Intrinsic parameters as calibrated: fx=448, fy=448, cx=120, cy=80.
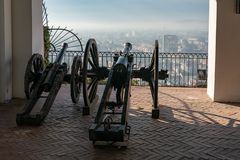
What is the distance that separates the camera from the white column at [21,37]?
8.51m

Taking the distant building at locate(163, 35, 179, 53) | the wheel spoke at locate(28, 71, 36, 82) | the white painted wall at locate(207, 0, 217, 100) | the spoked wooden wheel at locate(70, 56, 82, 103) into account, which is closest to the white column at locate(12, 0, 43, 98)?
the wheel spoke at locate(28, 71, 36, 82)

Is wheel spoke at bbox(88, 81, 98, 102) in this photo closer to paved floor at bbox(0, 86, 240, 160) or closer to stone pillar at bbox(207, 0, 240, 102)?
paved floor at bbox(0, 86, 240, 160)

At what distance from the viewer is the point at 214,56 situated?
8.65 meters

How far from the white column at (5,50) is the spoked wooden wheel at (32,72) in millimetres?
628

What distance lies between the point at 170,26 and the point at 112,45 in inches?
79.6

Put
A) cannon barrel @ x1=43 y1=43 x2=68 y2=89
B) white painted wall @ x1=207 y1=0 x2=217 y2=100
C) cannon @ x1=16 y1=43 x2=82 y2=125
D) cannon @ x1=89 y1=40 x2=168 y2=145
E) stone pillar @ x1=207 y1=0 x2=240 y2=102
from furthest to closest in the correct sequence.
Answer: white painted wall @ x1=207 y1=0 x2=217 y2=100 < stone pillar @ x1=207 y1=0 x2=240 y2=102 < cannon barrel @ x1=43 y1=43 x2=68 y2=89 < cannon @ x1=16 y1=43 x2=82 y2=125 < cannon @ x1=89 y1=40 x2=168 y2=145

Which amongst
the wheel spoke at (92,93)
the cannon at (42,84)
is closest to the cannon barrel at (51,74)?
the cannon at (42,84)

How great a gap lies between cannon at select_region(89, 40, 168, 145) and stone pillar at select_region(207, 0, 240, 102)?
145 centimetres

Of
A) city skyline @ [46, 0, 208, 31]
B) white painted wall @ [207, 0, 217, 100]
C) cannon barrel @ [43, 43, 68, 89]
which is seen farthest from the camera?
city skyline @ [46, 0, 208, 31]

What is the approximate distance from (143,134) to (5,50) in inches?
137

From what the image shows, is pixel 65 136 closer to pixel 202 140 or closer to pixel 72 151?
pixel 72 151

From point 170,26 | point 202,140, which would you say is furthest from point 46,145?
point 170,26

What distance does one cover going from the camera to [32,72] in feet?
25.4

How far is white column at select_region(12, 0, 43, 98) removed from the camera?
335 inches
